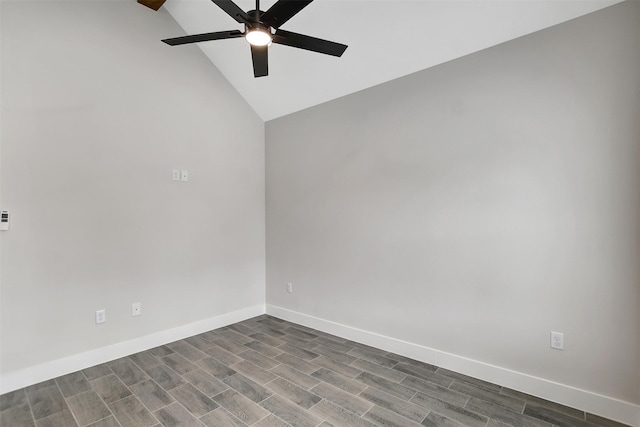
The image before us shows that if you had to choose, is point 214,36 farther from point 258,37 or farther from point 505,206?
point 505,206

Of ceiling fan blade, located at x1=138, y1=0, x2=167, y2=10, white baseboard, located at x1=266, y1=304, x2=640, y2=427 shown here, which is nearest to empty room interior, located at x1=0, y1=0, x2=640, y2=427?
white baseboard, located at x1=266, y1=304, x2=640, y2=427

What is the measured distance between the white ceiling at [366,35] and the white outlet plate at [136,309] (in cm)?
261

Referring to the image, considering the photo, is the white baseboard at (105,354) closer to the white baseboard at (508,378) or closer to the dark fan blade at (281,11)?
the white baseboard at (508,378)

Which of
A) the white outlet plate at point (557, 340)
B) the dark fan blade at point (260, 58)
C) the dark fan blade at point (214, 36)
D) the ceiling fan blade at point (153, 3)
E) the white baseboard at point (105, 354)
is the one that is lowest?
the white baseboard at point (105, 354)

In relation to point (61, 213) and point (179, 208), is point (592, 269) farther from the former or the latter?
point (61, 213)

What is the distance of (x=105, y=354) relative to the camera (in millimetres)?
2672

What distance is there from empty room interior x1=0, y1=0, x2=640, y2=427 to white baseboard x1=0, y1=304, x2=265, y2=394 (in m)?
0.02

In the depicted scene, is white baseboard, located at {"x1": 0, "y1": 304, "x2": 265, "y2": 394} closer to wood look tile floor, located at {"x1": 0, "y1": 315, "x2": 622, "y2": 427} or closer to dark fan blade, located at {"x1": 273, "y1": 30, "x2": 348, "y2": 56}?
A: wood look tile floor, located at {"x1": 0, "y1": 315, "x2": 622, "y2": 427}

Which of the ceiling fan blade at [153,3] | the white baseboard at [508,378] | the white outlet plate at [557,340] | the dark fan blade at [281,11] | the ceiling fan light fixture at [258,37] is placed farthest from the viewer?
the ceiling fan blade at [153,3]

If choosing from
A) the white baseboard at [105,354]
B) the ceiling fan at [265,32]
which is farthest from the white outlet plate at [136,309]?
the ceiling fan at [265,32]

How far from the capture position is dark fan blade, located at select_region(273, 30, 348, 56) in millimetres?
1820

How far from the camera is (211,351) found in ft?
9.51

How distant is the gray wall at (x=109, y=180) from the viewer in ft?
7.54

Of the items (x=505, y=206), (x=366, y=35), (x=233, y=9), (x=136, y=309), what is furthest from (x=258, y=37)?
(x=136, y=309)
